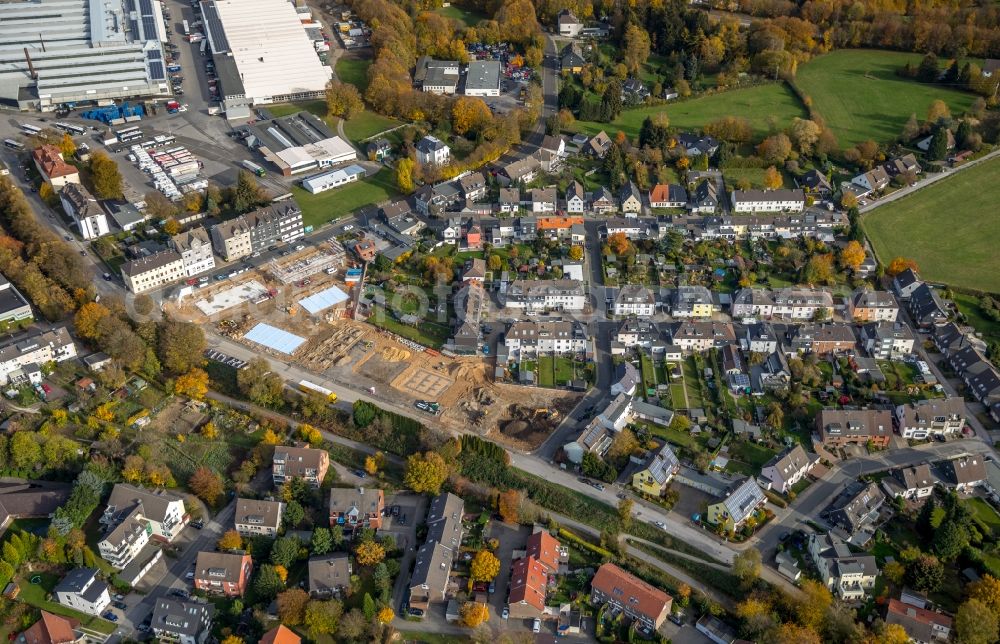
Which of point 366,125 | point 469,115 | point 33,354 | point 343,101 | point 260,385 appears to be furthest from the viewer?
point 343,101

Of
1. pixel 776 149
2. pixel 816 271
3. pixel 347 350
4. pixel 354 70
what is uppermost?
pixel 354 70

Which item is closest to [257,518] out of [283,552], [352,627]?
[283,552]

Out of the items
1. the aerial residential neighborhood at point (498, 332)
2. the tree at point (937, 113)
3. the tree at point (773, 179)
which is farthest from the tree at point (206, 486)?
the tree at point (937, 113)

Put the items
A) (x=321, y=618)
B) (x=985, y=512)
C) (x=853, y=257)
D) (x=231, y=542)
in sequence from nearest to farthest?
(x=321, y=618)
(x=231, y=542)
(x=985, y=512)
(x=853, y=257)

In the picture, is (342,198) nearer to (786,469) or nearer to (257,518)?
(257,518)

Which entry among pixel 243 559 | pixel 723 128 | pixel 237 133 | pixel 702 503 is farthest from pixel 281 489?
pixel 723 128
